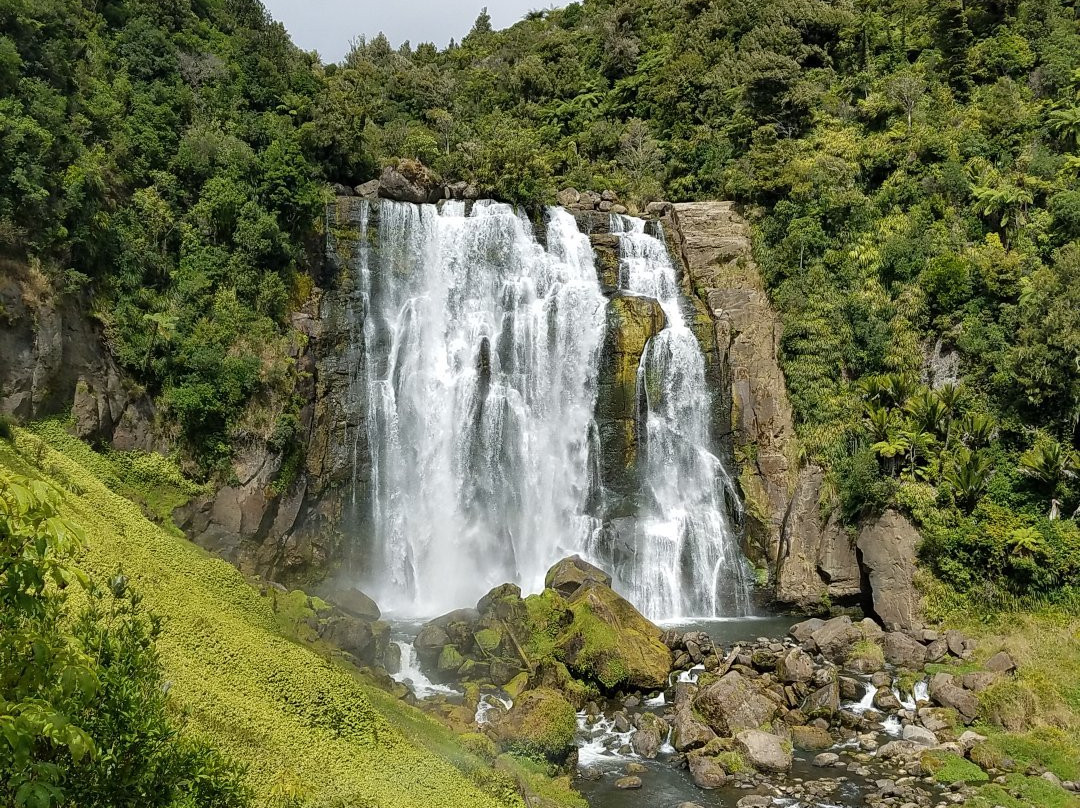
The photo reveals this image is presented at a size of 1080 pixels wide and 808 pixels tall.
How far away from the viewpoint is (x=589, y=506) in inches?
1158

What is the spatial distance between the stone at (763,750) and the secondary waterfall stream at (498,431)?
10.7m

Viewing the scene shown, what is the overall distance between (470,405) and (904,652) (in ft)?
58.8

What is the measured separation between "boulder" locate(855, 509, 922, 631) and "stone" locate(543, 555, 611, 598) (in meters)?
9.76

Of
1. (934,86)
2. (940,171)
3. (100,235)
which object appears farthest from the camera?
(934,86)

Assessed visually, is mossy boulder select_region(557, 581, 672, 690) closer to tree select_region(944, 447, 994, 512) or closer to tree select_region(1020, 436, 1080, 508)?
tree select_region(944, 447, 994, 512)

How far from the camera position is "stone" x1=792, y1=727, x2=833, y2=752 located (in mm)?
16625

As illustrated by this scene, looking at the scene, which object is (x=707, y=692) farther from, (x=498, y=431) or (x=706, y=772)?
(x=498, y=431)

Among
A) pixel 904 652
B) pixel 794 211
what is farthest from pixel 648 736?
pixel 794 211

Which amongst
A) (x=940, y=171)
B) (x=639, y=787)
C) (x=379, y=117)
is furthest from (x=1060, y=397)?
(x=379, y=117)

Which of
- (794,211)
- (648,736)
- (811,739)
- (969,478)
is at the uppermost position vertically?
(794,211)

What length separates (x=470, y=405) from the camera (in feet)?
98.5

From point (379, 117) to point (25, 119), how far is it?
93.3 ft

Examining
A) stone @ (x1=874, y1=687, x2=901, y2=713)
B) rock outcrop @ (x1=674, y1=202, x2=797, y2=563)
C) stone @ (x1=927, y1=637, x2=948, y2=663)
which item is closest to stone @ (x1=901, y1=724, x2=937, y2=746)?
stone @ (x1=874, y1=687, x2=901, y2=713)

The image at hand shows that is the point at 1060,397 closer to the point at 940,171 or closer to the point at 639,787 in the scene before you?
the point at 940,171
